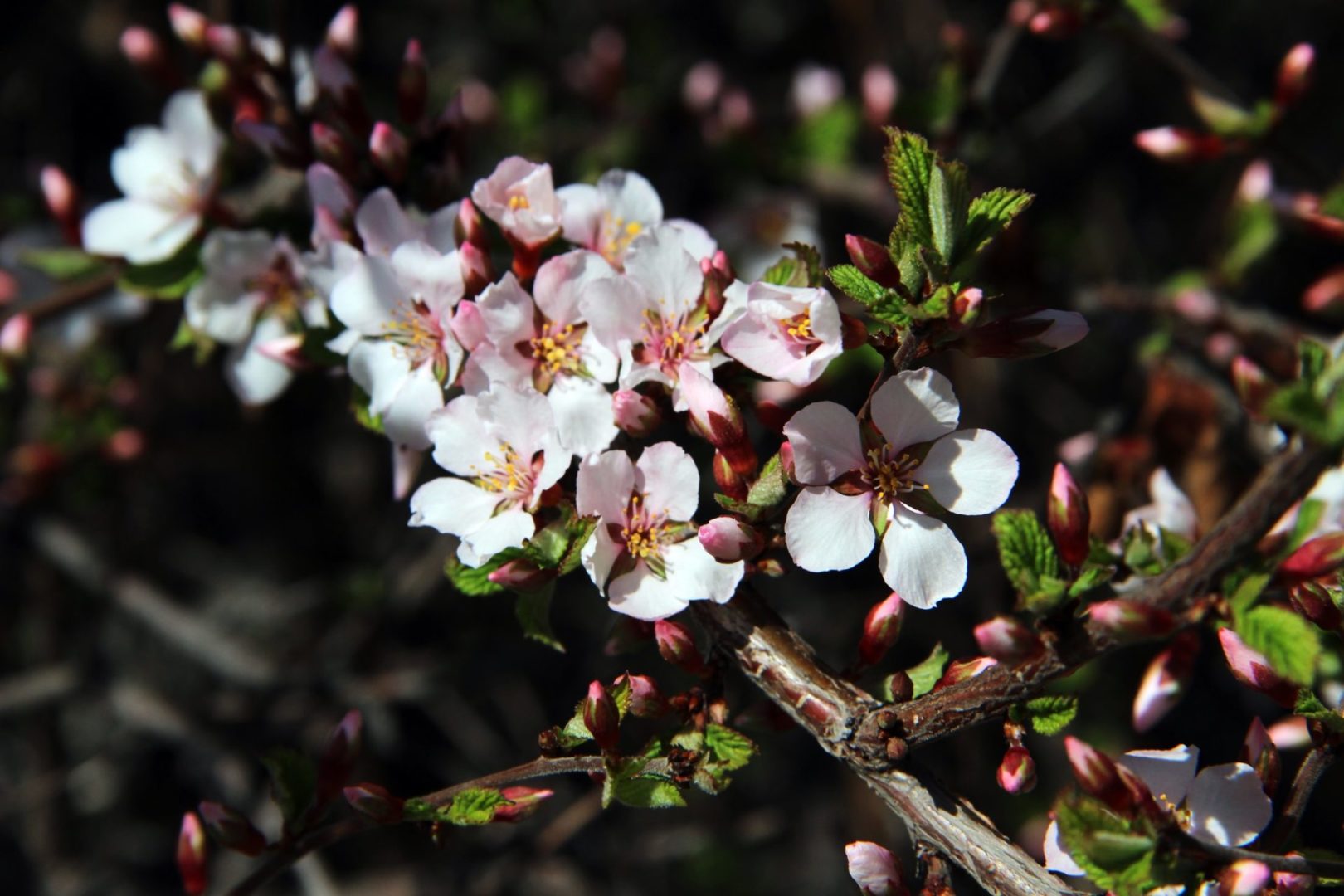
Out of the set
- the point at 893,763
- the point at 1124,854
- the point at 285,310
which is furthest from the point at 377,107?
the point at 1124,854

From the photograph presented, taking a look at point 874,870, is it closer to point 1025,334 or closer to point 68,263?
point 1025,334

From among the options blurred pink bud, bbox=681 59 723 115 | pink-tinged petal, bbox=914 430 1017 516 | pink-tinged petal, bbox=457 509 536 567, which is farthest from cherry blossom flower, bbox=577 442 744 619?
blurred pink bud, bbox=681 59 723 115

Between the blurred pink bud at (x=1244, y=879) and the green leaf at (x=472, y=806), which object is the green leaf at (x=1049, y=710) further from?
the green leaf at (x=472, y=806)

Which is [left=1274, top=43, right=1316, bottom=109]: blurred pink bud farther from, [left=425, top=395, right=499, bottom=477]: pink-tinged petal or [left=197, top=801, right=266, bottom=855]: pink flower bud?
[left=197, top=801, right=266, bottom=855]: pink flower bud

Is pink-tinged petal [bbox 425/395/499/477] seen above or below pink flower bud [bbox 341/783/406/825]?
above

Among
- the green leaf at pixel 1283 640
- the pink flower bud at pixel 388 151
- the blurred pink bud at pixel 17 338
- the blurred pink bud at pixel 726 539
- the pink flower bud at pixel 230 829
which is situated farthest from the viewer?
the blurred pink bud at pixel 17 338

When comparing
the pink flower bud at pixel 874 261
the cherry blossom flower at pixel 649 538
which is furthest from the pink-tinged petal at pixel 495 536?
the pink flower bud at pixel 874 261
